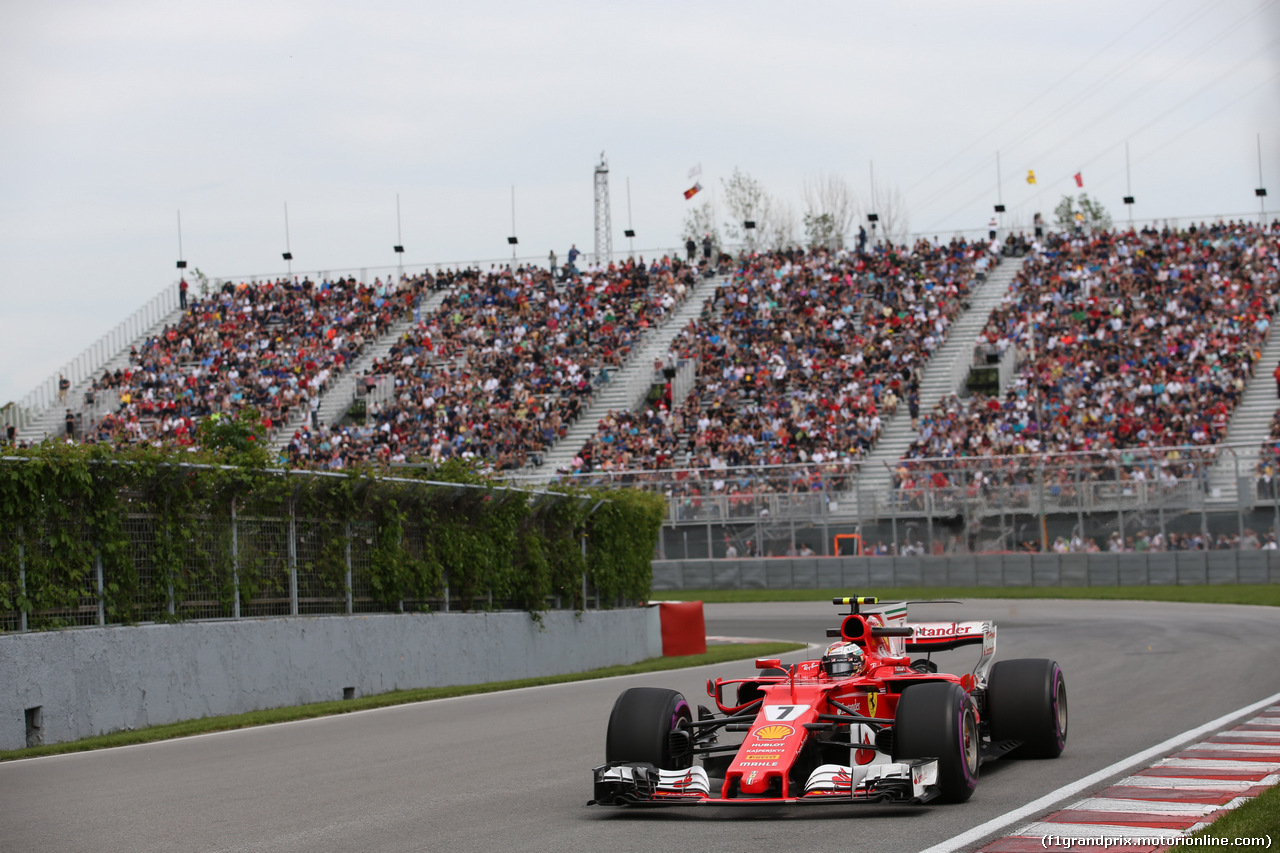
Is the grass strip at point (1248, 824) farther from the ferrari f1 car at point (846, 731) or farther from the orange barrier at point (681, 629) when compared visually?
the orange barrier at point (681, 629)

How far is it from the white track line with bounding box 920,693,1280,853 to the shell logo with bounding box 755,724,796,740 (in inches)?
49.3

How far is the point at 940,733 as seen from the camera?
27.7 feet

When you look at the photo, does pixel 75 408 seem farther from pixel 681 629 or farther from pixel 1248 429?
pixel 1248 429

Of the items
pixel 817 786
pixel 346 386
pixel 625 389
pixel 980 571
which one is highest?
pixel 346 386

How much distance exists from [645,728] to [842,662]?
146 cm

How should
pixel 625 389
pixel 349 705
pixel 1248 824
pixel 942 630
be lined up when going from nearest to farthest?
1. pixel 1248 824
2. pixel 942 630
3. pixel 349 705
4. pixel 625 389

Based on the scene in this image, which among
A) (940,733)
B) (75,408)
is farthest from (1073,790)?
(75,408)

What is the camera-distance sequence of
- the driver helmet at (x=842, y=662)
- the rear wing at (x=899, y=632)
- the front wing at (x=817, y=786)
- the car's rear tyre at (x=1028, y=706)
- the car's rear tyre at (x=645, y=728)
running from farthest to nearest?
the car's rear tyre at (x=1028, y=706) → the rear wing at (x=899, y=632) → the driver helmet at (x=842, y=662) → the car's rear tyre at (x=645, y=728) → the front wing at (x=817, y=786)

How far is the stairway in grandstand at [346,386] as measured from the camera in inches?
1833

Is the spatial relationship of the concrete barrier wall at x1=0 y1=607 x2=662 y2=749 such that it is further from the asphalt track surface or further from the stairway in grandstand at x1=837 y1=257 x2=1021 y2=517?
the stairway in grandstand at x1=837 y1=257 x2=1021 y2=517

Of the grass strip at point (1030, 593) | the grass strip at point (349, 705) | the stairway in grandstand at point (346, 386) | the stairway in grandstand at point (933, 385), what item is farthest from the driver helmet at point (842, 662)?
the stairway in grandstand at point (346, 386)

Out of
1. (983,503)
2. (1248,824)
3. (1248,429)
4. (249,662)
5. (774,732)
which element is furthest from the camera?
(1248,429)

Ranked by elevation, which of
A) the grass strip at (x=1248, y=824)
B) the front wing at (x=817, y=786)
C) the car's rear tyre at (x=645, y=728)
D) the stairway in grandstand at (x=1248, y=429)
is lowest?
the grass strip at (x=1248, y=824)

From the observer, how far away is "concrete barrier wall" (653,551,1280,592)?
3284 centimetres
